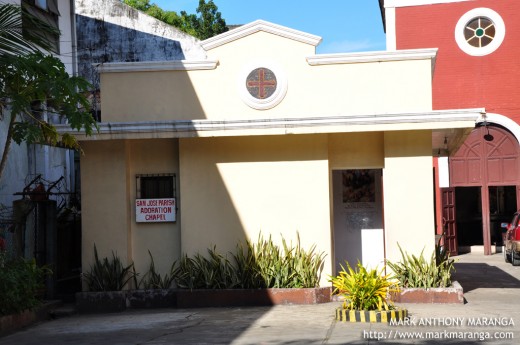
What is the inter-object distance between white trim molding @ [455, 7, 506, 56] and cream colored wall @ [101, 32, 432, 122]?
39.8 ft

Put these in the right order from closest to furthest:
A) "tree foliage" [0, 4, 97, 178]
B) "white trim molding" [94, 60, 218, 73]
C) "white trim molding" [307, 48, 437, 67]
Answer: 1. "tree foliage" [0, 4, 97, 178]
2. "white trim molding" [307, 48, 437, 67]
3. "white trim molding" [94, 60, 218, 73]

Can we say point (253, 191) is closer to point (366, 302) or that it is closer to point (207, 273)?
point (207, 273)

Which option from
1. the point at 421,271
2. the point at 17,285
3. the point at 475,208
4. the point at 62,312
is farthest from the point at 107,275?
the point at 475,208

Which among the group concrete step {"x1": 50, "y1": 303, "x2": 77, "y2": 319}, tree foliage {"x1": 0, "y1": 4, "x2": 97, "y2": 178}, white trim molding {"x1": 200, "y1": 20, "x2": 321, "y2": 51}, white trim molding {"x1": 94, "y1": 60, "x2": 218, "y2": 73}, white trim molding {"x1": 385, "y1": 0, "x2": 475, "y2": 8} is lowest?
concrete step {"x1": 50, "y1": 303, "x2": 77, "y2": 319}

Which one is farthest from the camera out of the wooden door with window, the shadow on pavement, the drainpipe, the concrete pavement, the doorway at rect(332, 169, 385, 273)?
the wooden door with window

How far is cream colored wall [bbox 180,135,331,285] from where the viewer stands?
1459 cm

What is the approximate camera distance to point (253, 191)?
14758 mm

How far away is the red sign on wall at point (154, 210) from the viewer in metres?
15.0

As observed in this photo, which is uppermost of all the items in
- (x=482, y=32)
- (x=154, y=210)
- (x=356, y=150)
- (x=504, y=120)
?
(x=482, y=32)

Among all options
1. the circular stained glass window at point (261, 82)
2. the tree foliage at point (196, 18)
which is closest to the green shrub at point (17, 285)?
the circular stained glass window at point (261, 82)

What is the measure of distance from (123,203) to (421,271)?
5.26 metres

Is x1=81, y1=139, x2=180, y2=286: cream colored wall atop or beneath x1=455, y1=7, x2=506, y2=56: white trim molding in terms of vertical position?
beneath

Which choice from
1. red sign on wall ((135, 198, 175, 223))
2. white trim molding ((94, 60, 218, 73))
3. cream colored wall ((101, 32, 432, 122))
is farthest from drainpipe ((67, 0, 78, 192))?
red sign on wall ((135, 198, 175, 223))

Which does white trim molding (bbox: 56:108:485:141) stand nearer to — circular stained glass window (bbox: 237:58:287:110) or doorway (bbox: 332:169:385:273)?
circular stained glass window (bbox: 237:58:287:110)
